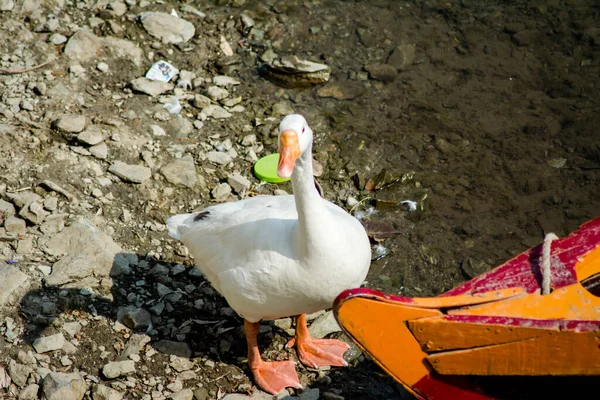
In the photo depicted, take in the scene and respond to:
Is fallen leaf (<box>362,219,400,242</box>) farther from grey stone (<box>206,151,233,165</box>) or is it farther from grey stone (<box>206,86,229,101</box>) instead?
grey stone (<box>206,86,229,101</box>)

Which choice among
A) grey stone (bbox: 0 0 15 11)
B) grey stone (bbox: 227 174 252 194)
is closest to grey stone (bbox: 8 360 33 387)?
grey stone (bbox: 227 174 252 194)

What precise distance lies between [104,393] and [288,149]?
1952 mm

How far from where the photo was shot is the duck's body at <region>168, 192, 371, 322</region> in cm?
395

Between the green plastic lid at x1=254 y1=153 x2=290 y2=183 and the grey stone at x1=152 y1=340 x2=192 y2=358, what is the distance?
1.77 metres

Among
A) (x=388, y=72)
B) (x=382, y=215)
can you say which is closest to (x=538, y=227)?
(x=382, y=215)

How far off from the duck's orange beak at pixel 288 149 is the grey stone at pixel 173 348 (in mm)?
1812

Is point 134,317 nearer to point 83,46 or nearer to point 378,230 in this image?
point 378,230

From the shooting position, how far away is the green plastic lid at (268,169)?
598 centimetres

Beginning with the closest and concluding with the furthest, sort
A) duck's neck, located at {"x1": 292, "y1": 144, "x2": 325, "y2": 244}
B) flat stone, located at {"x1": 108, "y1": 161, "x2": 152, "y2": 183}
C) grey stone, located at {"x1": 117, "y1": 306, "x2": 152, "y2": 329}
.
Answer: duck's neck, located at {"x1": 292, "y1": 144, "x2": 325, "y2": 244} < grey stone, located at {"x1": 117, "y1": 306, "x2": 152, "y2": 329} < flat stone, located at {"x1": 108, "y1": 161, "x2": 152, "y2": 183}

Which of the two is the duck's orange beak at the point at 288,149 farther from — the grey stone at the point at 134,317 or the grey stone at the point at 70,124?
the grey stone at the point at 70,124

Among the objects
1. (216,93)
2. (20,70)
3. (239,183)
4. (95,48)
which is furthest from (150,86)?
(239,183)

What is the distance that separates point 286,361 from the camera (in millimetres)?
4762

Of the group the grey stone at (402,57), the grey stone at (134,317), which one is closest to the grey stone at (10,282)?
the grey stone at (134,317)

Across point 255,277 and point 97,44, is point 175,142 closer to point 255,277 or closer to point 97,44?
point 97,44
